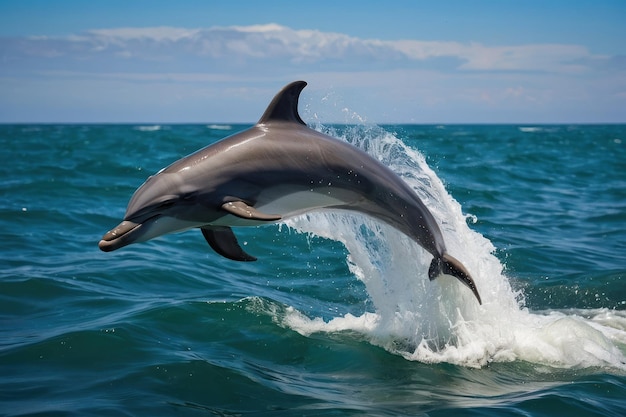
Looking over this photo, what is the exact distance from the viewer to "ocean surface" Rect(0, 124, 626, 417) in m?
6.74

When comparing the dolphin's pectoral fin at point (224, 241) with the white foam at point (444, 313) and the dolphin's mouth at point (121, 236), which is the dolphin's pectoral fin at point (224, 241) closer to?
the dolphin's mouth at point (121, 236)

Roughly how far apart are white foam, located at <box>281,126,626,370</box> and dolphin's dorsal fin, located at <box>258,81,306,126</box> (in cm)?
179

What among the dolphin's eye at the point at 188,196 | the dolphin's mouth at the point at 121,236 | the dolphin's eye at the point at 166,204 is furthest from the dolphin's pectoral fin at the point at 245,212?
the dolphin's mouth at the point at 121,236

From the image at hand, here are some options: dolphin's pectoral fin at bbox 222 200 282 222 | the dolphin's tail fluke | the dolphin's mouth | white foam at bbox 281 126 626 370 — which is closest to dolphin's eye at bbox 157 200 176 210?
the dolphin's mouth

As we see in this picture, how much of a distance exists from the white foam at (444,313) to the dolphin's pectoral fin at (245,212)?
240 centimetres

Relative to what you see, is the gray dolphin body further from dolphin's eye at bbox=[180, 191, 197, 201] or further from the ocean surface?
the ocean surface

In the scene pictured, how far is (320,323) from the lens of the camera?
9227mm

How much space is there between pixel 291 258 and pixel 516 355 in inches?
232

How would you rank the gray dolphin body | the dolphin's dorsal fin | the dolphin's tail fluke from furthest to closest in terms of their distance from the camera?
the dolphin's tail fluke
the dolphin's dorsal fin
the gray dolphin body

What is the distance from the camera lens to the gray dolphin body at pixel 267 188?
21.0 feet

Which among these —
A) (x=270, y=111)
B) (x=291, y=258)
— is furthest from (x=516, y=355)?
(x=291, y=258)

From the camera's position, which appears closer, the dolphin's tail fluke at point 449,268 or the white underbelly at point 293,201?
the white underbelly at point 293,201

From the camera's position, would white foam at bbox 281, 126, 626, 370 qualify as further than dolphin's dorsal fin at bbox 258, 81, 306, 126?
Yes

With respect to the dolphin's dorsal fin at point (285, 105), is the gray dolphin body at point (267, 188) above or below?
below
